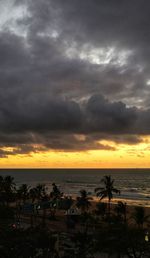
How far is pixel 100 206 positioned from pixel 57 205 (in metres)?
16.2

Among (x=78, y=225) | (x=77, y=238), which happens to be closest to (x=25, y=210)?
(x=78, y=225)

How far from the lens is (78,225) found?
256ft

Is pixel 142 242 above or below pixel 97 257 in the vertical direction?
above

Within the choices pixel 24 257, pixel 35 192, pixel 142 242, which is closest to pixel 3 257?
pixel 24 257

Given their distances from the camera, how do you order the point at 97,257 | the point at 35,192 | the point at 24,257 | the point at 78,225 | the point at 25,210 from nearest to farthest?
the point at 24,257 < the point at 97,257 < the point at 78,225 < the point at 25,210 < the point at 35,192

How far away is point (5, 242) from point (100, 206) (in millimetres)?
58723

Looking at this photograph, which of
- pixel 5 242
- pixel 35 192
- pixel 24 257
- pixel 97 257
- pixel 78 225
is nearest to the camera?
pixel 24 257

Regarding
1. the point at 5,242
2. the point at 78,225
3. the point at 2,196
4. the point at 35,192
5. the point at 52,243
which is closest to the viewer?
the point at 5,242

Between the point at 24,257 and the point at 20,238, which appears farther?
the point at 20,238

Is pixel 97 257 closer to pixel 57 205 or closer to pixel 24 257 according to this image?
pixel 24 257

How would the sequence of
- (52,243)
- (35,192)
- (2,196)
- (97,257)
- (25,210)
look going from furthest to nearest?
(35,192), (25,210), (2,196), (97,257), (52,243)

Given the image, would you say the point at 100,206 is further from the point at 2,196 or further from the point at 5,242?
the point at 5,242

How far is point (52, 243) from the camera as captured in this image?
32344 millimetres

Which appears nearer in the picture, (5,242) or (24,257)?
(24,257)
